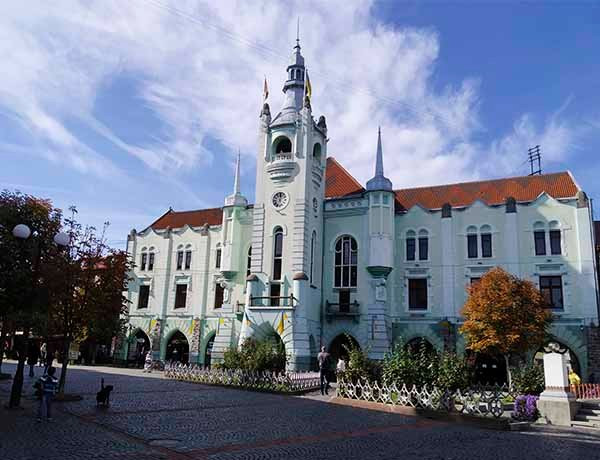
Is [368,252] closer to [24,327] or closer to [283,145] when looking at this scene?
[283,145]

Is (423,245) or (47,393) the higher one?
(423,245)

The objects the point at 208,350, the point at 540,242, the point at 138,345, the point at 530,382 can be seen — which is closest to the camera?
the point at 530,382

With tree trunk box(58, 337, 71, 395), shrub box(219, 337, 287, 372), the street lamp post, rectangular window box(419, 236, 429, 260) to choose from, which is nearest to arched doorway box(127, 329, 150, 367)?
shrub box(219, 337, 287, 372)

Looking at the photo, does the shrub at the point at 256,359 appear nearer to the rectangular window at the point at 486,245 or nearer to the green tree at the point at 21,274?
the green tree at the point at 21,274

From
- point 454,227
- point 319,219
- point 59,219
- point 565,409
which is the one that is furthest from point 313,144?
point 565,409

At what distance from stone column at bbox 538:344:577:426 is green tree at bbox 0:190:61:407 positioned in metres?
17.2

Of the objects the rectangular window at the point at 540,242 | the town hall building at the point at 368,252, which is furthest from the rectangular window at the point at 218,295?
the rectangular window at the point at 540,242

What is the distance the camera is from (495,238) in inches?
1421

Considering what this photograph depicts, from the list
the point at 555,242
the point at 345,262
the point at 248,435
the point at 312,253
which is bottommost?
the point at 248,435

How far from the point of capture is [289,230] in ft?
123

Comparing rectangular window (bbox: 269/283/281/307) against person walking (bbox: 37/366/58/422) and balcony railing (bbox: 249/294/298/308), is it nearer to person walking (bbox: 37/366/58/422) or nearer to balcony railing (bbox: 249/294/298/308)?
balcony railing (bbox: 249/294/298/308)

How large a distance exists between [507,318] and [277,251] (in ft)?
55.1

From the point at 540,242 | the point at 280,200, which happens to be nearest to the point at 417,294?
the point at 540,242

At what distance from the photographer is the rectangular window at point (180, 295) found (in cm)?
4622
